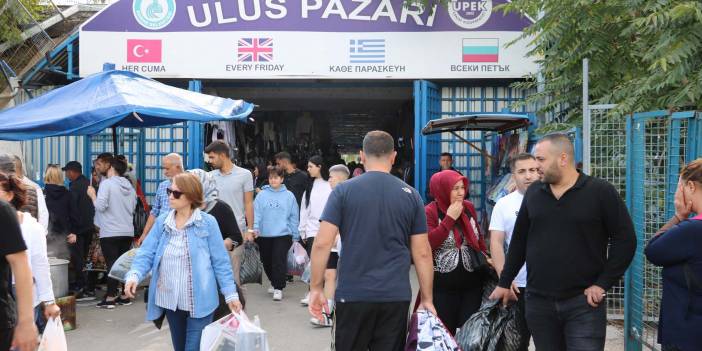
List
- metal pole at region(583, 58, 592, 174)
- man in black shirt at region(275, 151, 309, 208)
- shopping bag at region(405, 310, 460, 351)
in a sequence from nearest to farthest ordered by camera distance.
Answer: shopping bag at region(405, 310, 460, 351), metal pole at region(583, 58, 592, 174), man in black shirt at region(275, 151, 309, 208)

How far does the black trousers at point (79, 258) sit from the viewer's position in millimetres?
8953

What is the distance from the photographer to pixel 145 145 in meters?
12.9

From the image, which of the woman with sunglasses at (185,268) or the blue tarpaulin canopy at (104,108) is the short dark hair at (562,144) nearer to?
the woman with sunglasses at (185,268)

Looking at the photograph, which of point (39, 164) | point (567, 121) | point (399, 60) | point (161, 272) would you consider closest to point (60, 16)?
point (39, 164)

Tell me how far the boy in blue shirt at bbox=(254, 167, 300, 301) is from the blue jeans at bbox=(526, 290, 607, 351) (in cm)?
507

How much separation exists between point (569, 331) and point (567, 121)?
582 centimetres

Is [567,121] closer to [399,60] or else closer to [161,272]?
[399,60]

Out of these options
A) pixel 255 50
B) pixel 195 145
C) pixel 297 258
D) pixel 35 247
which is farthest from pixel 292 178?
pixel 35 247

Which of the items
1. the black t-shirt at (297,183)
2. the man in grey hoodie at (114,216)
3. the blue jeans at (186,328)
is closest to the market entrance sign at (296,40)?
the black t-shirt at (297,183)

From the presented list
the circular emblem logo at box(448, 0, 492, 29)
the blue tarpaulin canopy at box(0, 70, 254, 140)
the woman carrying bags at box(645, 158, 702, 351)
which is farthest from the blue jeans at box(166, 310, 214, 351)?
the circular emblem logo at box(448, 0, 492, 29)

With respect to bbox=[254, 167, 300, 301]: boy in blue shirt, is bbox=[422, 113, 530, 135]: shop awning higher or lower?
higher

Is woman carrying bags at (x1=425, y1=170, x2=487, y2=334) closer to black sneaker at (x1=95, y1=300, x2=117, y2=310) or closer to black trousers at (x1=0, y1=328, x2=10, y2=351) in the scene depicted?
black trousers at (x1=0, y1=328, x2=10, y2=351)

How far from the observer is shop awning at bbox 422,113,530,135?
373 inches

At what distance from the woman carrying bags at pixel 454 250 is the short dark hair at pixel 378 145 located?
0.88m
